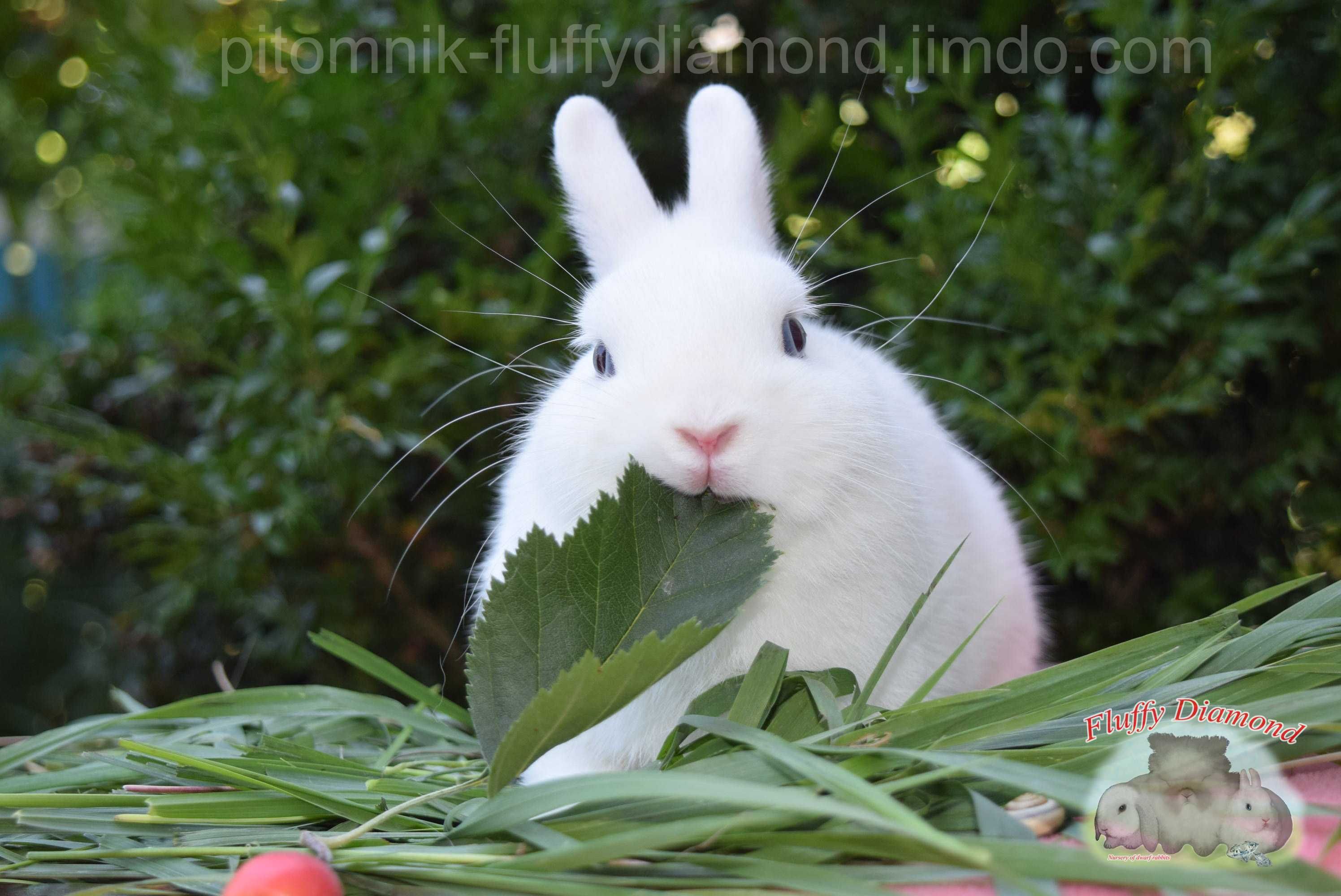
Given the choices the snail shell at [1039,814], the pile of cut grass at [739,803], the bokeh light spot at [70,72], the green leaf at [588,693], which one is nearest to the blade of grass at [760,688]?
the pile of cut grass at [739,803]

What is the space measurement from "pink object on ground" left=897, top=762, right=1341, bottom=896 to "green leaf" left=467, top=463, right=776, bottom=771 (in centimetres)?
32

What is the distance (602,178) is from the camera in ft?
5.24

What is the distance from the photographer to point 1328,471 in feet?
6.43

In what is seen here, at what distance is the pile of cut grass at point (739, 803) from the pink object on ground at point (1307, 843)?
16 mm

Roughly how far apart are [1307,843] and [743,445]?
0.61 m

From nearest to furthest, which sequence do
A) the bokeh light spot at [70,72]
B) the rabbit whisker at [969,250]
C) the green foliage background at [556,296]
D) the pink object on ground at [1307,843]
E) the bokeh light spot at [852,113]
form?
the pink object on ground at [1307,843]
the rabbit whisker at [969,250]
the green foliage background at [556,296]
the bokeh light spot at [852,113]
the bokeh light spot at [70,72]

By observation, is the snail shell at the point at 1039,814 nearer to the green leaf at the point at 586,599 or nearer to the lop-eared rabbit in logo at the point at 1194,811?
the lop-eared rabbit in logo at the point at 1194,811

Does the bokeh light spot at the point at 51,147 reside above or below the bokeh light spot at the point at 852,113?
above

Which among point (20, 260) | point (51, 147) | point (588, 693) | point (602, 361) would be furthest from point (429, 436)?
point (20, 260)

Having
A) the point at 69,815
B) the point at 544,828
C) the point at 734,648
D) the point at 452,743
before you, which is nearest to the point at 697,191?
the point at 734,648

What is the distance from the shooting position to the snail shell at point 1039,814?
86cm

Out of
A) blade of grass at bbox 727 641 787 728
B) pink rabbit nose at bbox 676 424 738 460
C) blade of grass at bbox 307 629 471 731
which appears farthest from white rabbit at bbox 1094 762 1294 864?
blade of grass at bbox 307 629 471 731

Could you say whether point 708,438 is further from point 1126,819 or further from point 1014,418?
point 1014,418

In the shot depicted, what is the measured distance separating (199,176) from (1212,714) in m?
2.03
